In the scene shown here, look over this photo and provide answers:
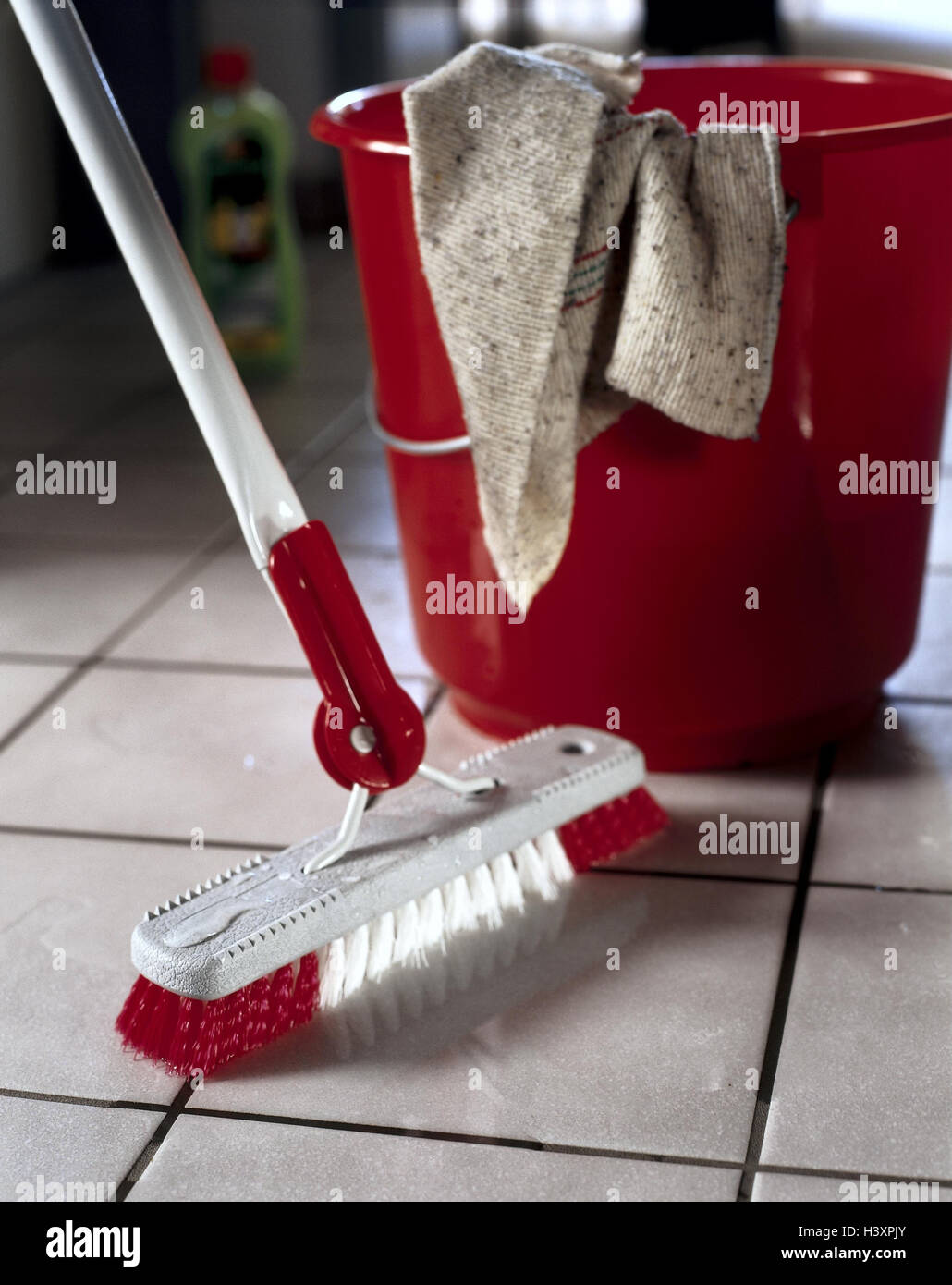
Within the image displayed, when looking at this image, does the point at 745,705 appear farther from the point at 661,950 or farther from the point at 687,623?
the point at 661,950

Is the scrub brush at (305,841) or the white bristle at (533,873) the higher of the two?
the scrub brush at (305,841)

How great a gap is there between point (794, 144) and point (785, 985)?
0.52 metres

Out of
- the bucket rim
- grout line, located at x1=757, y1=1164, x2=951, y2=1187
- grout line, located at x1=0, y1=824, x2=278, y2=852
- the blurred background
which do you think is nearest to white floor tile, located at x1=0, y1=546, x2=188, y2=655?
grout line, located at x1=0, y1=824, x2=278, y2=852

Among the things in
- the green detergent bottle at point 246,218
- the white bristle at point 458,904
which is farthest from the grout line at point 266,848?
the green detergent bottle at point 246,218

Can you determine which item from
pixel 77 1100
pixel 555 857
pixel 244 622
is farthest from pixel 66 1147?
pixel 244 622

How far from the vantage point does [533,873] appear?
102 centimetres

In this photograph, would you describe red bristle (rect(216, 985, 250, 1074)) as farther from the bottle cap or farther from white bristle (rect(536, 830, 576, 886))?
the bottle cap

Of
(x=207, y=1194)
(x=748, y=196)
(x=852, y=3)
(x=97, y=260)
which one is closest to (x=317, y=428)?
(x=97, y=260)

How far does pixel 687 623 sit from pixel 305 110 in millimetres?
2315

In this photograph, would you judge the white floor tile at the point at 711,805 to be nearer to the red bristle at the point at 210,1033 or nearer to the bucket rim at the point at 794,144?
the red bristle at the point at 210,1033

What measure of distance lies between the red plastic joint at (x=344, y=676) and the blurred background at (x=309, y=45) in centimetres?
180

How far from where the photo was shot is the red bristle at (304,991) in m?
0.89

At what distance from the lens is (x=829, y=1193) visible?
0.75 meters

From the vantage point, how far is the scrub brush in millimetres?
854
